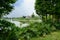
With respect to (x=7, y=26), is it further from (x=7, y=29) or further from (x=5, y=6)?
(x=5, y=6)

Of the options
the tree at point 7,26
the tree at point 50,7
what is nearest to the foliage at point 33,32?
the tree at point 50,7

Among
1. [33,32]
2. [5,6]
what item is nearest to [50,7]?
[33,32]

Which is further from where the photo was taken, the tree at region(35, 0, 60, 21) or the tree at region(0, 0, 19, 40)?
the tree at region(35, 0, 60, 21)

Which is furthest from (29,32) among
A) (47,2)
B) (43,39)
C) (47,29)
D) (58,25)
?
(47,2)

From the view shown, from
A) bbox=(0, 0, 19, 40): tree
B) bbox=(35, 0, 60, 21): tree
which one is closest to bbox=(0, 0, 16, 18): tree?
bbox=(0, 0, 19, 40): tree

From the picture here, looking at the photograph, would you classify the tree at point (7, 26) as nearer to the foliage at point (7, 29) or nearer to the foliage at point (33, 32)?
the foliage at point (7, 29)

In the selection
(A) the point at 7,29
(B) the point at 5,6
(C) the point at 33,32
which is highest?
(B) the point at 5,6

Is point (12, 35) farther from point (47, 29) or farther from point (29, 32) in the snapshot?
point (47, 29)

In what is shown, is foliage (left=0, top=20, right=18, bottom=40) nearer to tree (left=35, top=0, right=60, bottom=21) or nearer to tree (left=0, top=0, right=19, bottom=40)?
tree (left=0, top=0, right=19, bottom=40)

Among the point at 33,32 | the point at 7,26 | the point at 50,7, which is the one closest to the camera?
the point at 7,26

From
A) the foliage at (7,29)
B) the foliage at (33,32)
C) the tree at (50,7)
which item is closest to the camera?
the foliage at (7,29)

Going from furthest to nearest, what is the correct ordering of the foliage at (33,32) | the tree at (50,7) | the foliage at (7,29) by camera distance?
the tree at (50,7), the foliage at (33,32), the foliage at (7,29)

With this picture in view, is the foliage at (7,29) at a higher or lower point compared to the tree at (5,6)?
lower

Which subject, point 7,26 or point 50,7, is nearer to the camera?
point 7,26
